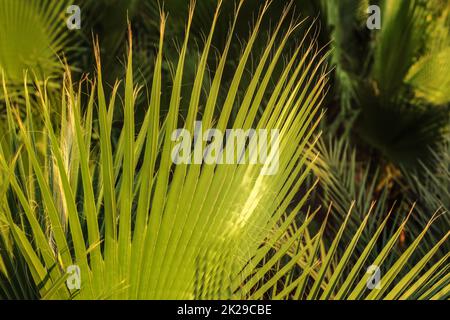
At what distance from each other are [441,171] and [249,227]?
2.06 m

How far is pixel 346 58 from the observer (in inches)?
174

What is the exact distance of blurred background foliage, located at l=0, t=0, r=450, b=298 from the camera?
3.78 m

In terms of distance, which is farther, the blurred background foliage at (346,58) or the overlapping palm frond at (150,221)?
the blurred background foliage at (346,58)

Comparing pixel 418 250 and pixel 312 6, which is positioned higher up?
pixel 312 6

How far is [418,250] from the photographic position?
308 cm

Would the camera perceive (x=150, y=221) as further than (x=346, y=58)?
No

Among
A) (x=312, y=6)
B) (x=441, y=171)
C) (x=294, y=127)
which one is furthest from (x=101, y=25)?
(x=294, y=127)

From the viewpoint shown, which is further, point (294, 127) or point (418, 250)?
point (418, 250)

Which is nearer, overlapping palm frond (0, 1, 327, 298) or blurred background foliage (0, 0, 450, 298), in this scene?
overlapping palm frond (0, 1, 327, 298)

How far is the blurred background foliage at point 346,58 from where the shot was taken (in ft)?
12.4
